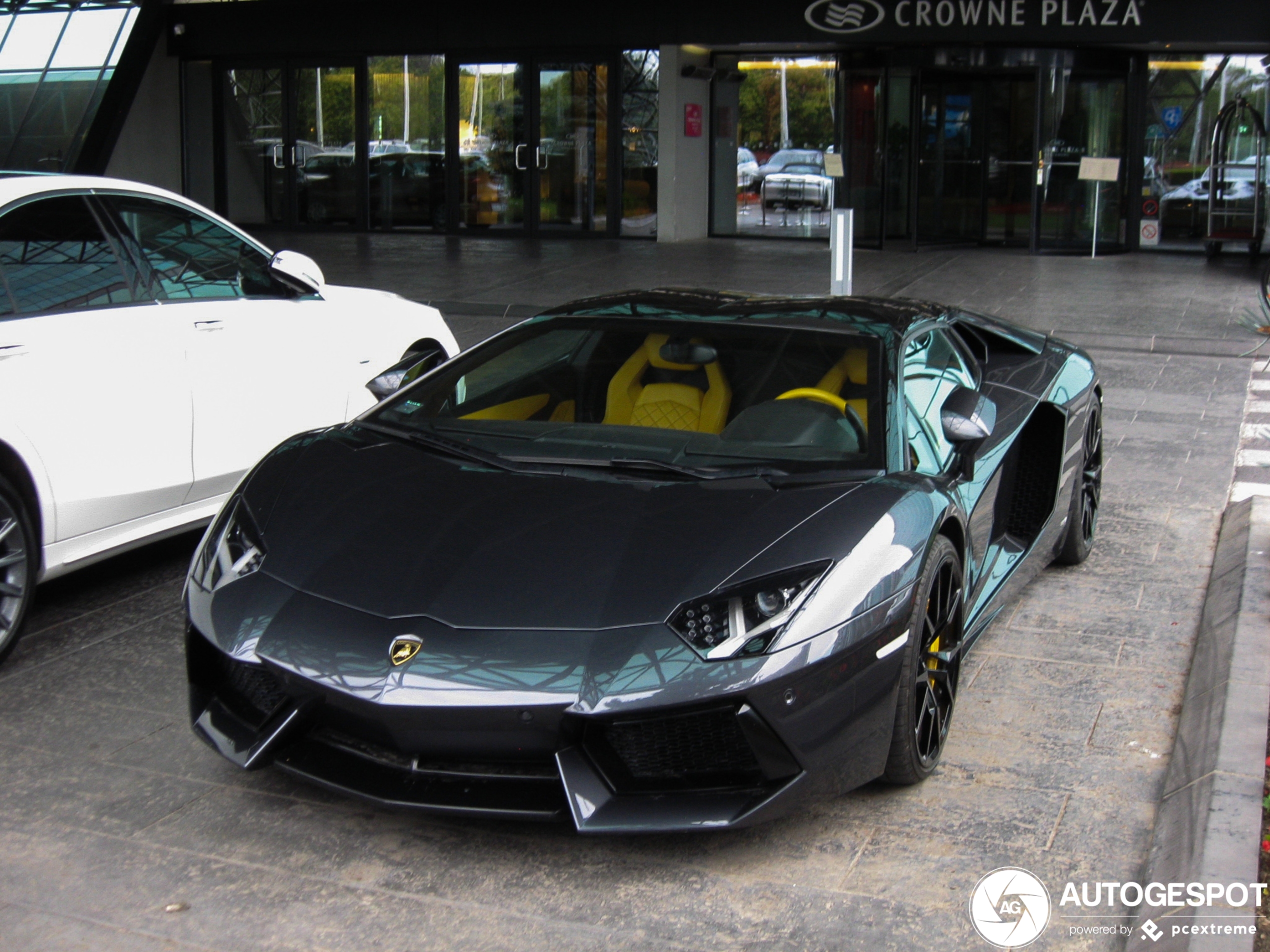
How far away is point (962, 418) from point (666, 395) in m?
0.93

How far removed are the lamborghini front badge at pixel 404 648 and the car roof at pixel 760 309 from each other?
5.40ft

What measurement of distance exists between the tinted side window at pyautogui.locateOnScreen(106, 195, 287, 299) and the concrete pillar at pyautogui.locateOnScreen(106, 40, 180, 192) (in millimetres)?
19483

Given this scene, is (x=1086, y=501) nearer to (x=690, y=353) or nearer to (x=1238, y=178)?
(x=690, y=353)

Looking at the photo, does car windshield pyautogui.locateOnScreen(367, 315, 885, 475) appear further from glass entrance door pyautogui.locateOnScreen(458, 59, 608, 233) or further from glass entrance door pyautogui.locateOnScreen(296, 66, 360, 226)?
glass entrance door pyautogui.locateOnScreen(296, 66, 360, 226)

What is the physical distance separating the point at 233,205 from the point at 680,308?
21.7 m

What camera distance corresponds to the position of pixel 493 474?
12.6 ft

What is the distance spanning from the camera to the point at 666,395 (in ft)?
14.5

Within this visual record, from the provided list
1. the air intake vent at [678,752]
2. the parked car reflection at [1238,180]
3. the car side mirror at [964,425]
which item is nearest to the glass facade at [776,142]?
the parked car reflection at [1238,180]

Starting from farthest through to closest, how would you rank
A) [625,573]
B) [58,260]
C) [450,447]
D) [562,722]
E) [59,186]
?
[59,186] → [58,260] → [450,447] → [625,573] → [562,722]

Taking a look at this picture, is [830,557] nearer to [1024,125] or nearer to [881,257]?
[881,257]

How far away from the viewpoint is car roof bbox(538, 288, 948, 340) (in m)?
4.36

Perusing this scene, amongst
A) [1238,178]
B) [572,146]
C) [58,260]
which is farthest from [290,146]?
[58,260]

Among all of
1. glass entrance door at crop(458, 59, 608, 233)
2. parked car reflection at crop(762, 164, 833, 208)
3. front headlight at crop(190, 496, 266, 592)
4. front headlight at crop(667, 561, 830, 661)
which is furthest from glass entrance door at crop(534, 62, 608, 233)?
front headlight at crop(667, 561, 830, 661)

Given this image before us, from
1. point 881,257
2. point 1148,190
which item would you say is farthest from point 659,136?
point 1148,190
